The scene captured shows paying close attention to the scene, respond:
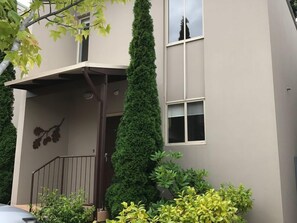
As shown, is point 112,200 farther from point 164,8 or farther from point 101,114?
point 164,8

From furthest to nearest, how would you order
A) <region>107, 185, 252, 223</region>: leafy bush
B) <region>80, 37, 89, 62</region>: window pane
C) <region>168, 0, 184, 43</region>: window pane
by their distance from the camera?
<region>80, 37, 89, 62</region>: window pane, <region>168, 0, 184, 43</region>: window pane, <region>107, 185, 252, 223</region>: leafy bush

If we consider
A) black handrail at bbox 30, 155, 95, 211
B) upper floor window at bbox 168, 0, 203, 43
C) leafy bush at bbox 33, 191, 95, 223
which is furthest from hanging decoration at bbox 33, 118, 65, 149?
upper floor window at bbox 168, 0, 203, 43

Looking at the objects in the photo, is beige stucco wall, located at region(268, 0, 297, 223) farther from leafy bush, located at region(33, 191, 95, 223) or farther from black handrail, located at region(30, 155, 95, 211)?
black handrail, located at region(30, 155, 95, 211)

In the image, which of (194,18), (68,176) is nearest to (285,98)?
(194,18)

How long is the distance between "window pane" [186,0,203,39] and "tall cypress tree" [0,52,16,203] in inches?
213

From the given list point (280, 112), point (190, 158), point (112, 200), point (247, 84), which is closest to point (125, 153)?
point (112, 200)

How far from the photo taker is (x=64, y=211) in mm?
6434

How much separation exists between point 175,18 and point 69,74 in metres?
2.94

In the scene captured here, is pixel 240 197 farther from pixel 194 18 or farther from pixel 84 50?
pixel 84 50

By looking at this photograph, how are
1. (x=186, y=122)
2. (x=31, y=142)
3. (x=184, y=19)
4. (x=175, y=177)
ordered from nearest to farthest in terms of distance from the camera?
(x=175, y=177) → (x=186, y=122) → (x=184, y=19) → (x=31, y=142)

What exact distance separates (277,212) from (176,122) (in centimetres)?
282

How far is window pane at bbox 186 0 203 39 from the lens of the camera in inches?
311

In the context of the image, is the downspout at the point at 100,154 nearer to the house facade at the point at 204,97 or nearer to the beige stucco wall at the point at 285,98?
the house facade at the point at 204,97

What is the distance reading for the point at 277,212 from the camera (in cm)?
609
